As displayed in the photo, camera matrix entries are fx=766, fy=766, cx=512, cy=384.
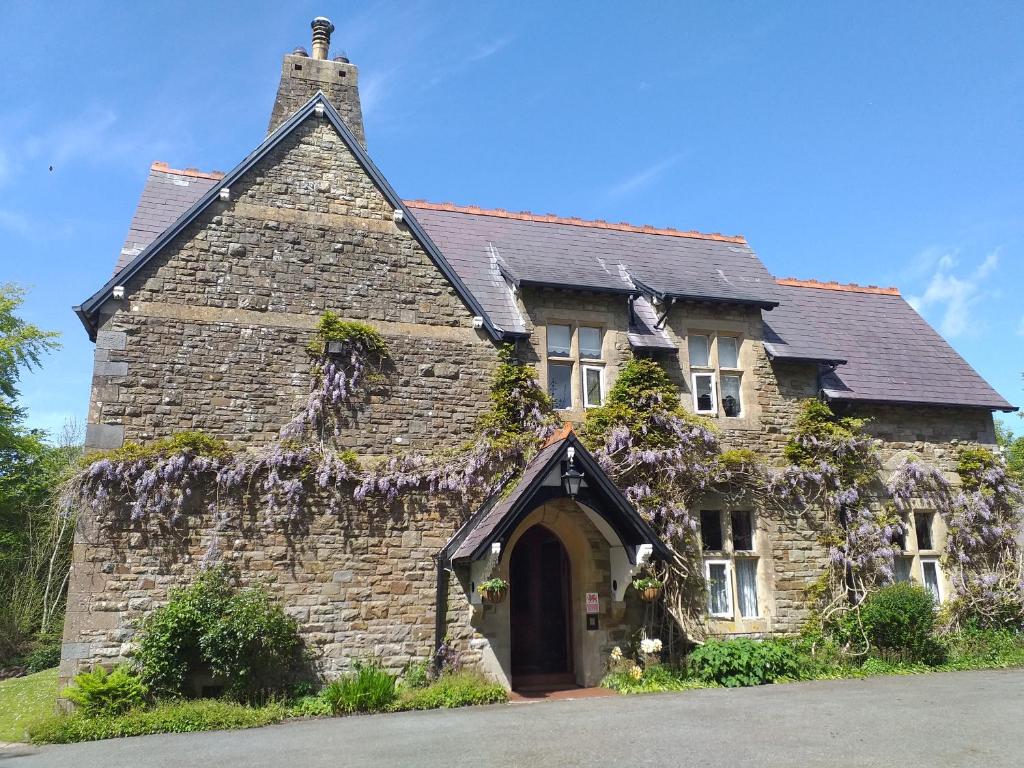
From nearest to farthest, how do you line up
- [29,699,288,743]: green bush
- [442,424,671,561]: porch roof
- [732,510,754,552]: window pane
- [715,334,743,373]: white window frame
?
1. [29,699,288,743]: green bush
2. [442,424,671,561]: porch roof
3. [732,510,754,552]: window pane
4. [715,334,743,373]: white window frame

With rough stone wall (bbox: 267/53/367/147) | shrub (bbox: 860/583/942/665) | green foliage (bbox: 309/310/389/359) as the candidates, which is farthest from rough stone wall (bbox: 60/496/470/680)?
rough stone wall (bbox: 267/53/367/147)

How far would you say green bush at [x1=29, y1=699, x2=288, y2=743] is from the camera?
889cm

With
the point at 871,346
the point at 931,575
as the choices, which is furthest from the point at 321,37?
the point at 931,575

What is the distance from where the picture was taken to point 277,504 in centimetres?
1114

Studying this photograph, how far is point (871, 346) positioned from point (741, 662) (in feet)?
26.7

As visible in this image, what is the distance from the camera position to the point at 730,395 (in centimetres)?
1422

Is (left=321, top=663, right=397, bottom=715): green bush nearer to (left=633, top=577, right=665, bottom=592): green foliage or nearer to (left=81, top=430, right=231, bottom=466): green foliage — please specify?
(left=81, top=430, right=231, bottom=466): green foliage

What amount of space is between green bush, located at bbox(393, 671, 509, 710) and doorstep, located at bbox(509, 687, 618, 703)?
32 cm

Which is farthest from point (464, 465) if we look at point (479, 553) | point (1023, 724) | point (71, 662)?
point (1023, 724)

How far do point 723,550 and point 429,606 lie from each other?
525cm

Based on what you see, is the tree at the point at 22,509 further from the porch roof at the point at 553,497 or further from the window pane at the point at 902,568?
the window pane at the point at 902,568

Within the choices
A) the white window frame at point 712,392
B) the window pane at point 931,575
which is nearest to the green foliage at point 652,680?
the white window frame at point 712,392

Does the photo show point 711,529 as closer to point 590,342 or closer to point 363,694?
point 590,342

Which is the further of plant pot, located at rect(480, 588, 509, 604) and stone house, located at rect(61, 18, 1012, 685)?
stone house, located at rect(61, 18, 1012, 685)
